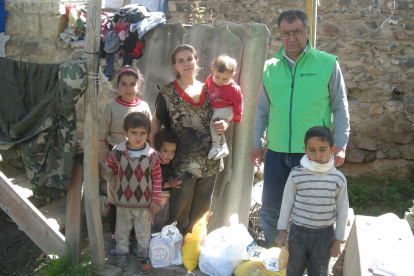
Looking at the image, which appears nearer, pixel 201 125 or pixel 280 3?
pixel 201 125

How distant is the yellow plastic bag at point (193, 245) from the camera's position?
10.2 ft

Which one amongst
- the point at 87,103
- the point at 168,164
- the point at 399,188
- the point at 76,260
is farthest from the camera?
the point at 399,188

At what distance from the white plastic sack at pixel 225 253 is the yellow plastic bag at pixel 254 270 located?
72 millimetres

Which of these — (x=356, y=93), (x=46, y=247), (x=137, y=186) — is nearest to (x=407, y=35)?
(x=356, y=93)

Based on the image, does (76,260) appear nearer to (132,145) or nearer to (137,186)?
(137,186)

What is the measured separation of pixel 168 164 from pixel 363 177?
431 cm

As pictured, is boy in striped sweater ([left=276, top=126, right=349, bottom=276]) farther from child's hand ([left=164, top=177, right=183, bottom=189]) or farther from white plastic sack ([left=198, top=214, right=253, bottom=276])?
child's hand ([left=164, top=177, right=183, bottom=189])

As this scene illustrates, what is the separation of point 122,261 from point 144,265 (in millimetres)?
196

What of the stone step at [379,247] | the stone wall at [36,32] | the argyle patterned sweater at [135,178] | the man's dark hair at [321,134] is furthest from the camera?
the stone wall at [36,32]

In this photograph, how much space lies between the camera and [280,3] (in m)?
6.25

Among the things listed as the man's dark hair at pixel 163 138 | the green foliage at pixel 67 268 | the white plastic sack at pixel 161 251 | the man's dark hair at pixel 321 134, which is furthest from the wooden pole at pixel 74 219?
the man's dark hair at pixel 321 134

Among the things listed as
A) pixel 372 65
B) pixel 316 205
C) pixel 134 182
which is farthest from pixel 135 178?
pixel 372 65

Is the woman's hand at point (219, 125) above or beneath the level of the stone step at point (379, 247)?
above

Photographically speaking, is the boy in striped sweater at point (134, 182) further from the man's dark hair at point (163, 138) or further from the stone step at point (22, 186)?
the stone step at point (22, 186)
